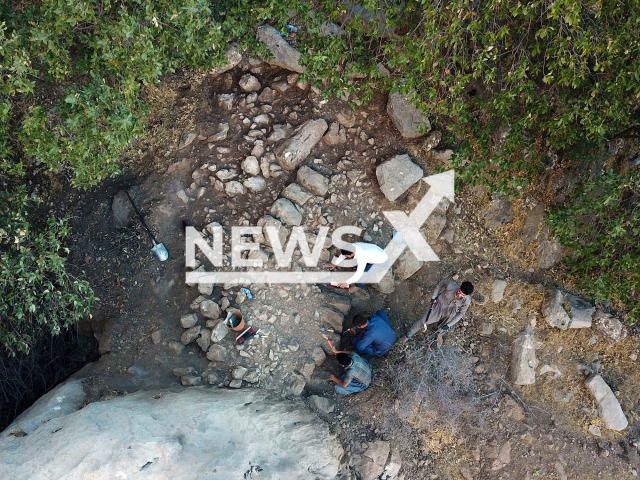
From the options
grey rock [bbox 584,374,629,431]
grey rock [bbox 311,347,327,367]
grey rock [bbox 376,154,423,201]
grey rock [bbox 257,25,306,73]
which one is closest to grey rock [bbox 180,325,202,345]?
grey rock [bbox 311,347,327,367]

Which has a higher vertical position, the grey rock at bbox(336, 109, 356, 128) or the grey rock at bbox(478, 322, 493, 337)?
the grey rock at bbox(336, 109, 356, 128)

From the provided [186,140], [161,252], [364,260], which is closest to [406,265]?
[364,260]

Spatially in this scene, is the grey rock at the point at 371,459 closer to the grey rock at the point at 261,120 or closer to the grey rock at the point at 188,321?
the grey rock at the point at 188,321

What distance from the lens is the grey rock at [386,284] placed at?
20.3 feet

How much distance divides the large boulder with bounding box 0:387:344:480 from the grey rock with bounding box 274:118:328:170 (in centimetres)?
306

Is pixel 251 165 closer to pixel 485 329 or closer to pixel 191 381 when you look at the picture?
pixel 191 381

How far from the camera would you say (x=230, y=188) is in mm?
6266

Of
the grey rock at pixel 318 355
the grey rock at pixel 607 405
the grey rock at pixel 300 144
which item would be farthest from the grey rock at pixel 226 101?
the grey rock at pixel 607 405

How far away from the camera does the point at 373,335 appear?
5.51m

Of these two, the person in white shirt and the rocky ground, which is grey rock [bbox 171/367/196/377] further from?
the person in white shirt

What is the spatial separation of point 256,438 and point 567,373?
4.05m

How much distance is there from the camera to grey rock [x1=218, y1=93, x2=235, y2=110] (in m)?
6.64

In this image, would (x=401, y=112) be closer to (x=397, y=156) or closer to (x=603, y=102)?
(x=397, y=156)

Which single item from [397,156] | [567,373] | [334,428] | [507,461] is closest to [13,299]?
[334,428]
